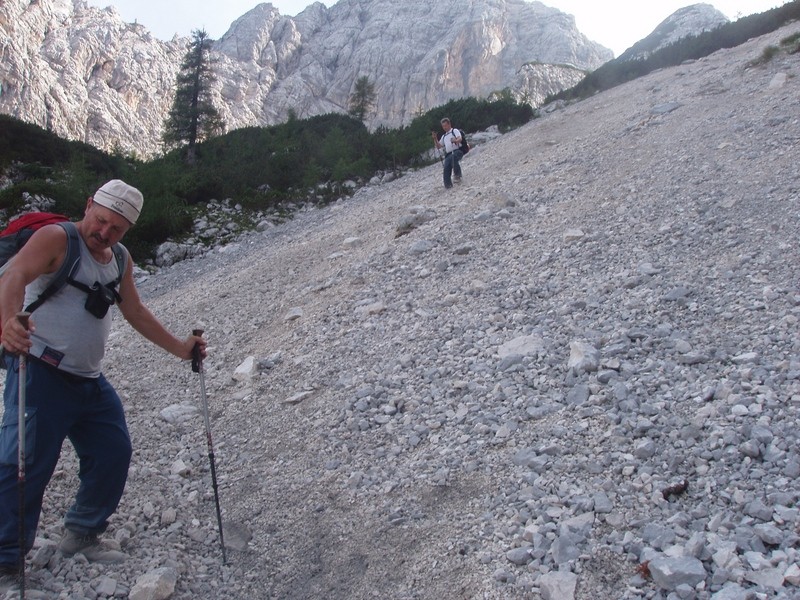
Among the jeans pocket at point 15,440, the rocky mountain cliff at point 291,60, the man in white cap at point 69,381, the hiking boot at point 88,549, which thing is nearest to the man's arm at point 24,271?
the man in white cap at point 69,381

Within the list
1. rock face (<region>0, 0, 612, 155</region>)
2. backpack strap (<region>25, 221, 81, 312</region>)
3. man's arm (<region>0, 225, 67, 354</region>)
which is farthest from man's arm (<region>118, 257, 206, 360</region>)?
rock face (<region>0, 0, 612, 155</region>)

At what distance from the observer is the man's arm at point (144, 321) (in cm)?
412

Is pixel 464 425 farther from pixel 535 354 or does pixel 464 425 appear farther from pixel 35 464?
pixel 35 464

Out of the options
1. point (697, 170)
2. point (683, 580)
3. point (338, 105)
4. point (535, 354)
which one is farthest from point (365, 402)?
point (338, 105)

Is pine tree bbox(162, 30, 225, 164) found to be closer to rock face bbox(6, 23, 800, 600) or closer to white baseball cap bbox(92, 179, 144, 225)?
rock face bbox(6, 23, 800, 600)

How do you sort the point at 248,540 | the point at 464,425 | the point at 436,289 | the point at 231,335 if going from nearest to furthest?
1. the point at 248,540
2. the point at 464,425
3. the point at 436,289
4. the point at 231,335

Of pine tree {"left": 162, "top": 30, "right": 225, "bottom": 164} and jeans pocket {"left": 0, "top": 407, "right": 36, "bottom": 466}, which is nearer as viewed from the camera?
jeans pocket {"left": 0, "top": 407, "right": 36, "bottom": 466}

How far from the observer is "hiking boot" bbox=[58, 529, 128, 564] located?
12.9ft

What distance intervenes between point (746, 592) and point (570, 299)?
13.9ft

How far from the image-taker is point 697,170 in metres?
10.2

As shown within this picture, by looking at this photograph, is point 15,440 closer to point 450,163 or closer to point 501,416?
point 501,416

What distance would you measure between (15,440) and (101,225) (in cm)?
137

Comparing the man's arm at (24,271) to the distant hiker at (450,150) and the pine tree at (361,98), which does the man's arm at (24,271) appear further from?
the pine tree at (361,98)

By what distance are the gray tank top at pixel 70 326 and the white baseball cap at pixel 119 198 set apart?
287 millimetres
